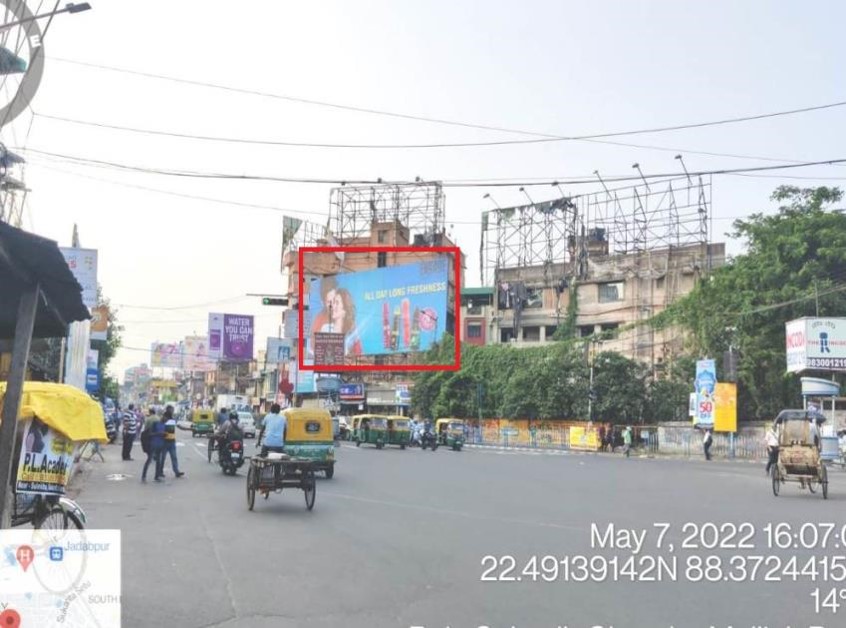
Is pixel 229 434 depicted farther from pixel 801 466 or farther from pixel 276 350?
pixel 276 350

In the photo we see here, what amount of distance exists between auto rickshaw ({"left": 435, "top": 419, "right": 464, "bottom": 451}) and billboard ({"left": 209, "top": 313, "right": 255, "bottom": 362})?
25.4m

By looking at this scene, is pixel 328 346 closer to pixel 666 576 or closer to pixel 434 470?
pixel 434 470

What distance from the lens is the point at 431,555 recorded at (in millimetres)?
9406

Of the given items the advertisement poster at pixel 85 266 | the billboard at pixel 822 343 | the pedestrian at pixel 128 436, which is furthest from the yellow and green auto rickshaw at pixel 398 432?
the billboard at pixel 822 343

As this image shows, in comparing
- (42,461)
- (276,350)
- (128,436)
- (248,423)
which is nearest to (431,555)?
→ (42,461)

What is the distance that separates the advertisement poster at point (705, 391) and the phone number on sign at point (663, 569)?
29.7 m

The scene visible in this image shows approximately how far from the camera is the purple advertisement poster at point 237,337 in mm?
63469

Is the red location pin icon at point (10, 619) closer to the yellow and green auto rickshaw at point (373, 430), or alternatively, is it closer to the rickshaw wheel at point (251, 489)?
the rickshaw wheel at point (251, 489)

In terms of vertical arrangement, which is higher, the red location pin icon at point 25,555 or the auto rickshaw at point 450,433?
the red location pin icon at point 25,555

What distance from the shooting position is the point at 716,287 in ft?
147

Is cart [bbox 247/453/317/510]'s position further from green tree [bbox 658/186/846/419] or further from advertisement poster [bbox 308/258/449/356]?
advertisement poster [bbox 308/258/449/356]

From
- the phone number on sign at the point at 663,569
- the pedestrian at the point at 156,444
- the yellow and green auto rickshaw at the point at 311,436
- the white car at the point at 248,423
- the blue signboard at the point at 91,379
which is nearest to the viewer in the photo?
the phone number on sign at the point at 663,569

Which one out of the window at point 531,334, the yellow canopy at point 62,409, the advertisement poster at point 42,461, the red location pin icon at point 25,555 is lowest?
the red location pin icon at point 25,555

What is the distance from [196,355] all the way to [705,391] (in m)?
55.4
